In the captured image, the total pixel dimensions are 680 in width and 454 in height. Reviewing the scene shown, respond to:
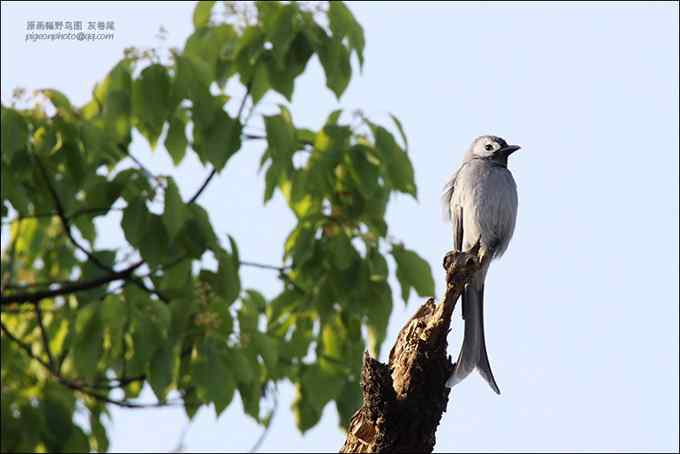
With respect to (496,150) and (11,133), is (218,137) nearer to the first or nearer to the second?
(11,133)

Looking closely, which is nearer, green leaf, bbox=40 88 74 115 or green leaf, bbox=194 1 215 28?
green leaf, bbox=40 88 74 115

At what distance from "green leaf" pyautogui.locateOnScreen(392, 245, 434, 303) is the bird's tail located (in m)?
0.84

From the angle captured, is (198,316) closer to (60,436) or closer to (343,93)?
(60,436)

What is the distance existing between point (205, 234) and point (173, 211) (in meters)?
0.36

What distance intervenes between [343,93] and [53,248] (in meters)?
3.45

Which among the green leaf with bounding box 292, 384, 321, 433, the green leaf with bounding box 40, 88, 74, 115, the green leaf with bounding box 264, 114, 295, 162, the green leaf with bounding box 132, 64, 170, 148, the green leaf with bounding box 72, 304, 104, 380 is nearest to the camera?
the green leaf with bounding box 132, 64, 170, 148

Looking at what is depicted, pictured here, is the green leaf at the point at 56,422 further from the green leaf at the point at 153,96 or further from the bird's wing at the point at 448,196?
the bird's wing at the point at 448,196

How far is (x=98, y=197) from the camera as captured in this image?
794 cm

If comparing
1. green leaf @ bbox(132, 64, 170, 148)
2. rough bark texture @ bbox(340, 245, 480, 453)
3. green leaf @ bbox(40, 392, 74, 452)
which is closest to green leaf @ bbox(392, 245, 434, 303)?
green leaf @ bbox(132, 64, 170, 148)

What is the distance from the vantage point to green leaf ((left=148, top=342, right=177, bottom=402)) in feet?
25.4

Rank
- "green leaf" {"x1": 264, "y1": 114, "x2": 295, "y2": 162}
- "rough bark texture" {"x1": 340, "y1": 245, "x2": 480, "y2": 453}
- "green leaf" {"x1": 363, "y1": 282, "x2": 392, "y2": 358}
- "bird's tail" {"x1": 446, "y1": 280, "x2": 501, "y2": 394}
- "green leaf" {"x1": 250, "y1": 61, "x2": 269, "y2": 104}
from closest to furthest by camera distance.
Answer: "rough bark texture" {"x1": 340, "y1": 245, "x2": 480, "y2": 453} < "bird's tail" {"x1": 446, "y1": 280, "x2": 501, "y2": 394} < "green leaf" {"x1": 264, "y1": 114, "x2": 295, "y2": 162} < "green leaf" {"x1": 250, "y1": 61, "x2": 269, "y2": 104} < "green leaf" {"x1": 363, "y1": 282, "x2": 392, "y2": 358}

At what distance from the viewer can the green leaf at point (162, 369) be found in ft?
25.4

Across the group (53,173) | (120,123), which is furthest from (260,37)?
Result: (53,173)

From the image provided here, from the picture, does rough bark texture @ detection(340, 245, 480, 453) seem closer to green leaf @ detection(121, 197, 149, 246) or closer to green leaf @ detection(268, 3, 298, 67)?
green leaf @ detection(121, 197, 149, 246)
